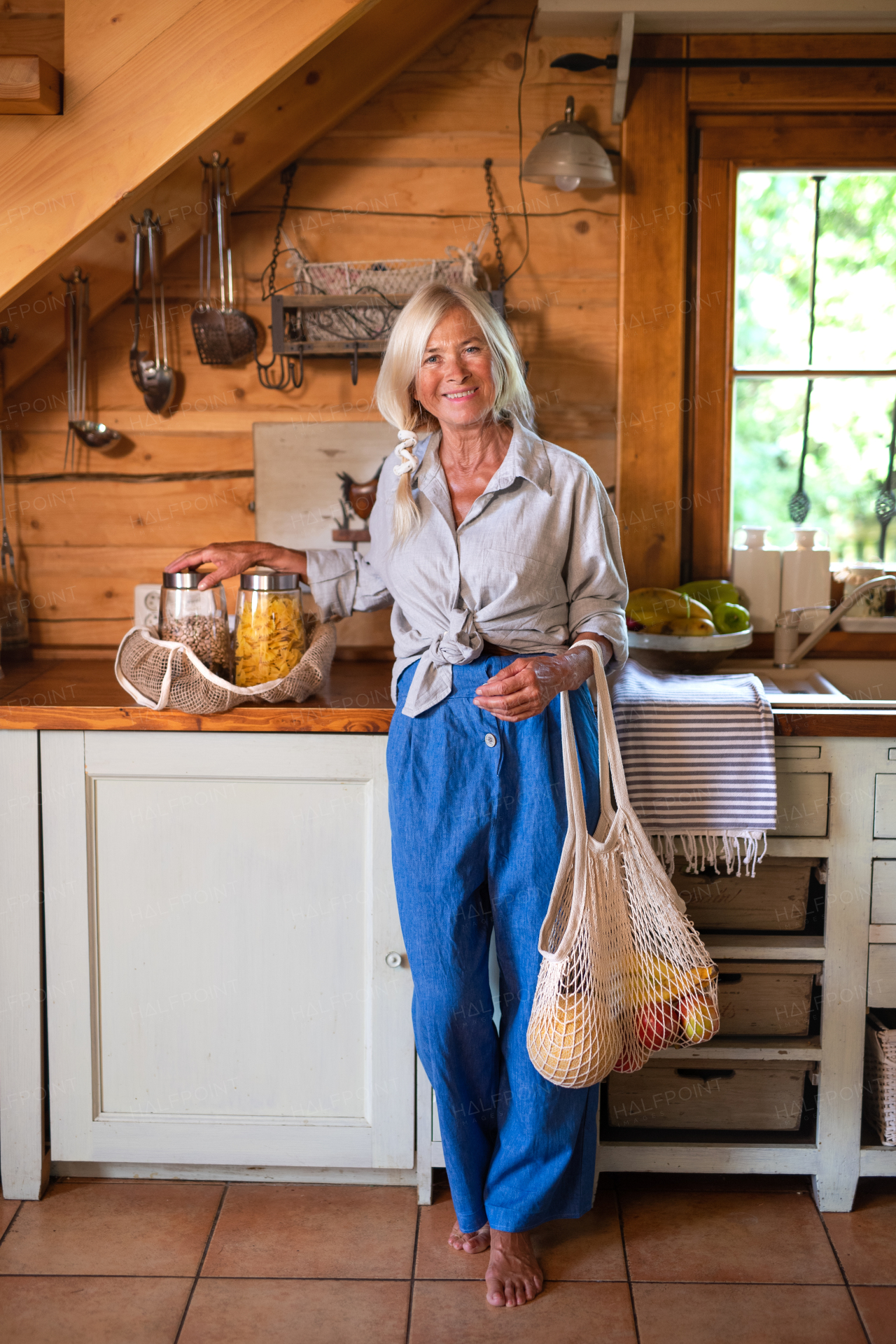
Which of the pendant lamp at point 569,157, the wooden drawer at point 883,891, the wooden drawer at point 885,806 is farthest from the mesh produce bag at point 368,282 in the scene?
the wooden drawer at point 883,891

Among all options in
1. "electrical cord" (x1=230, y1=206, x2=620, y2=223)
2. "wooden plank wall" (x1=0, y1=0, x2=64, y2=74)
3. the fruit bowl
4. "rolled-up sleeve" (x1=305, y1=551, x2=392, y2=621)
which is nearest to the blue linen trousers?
"rolled-up sleeve" (x1=305, y1=551, x2=392, y2=621)

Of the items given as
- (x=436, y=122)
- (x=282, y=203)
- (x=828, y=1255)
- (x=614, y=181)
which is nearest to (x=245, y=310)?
(x=282, y=203)

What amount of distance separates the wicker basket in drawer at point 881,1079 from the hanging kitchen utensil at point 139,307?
1.85 m

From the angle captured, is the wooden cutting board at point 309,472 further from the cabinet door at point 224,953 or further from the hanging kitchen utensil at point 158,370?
the cabinet door at point 224,953

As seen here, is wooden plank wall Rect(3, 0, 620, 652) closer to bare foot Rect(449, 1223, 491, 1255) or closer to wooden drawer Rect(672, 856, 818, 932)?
wooden drawer Rect(672, 856, 818, 932)

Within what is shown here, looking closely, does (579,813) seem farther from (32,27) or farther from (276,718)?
(32,27)

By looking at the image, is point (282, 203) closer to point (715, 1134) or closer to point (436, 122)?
point (436, 122)

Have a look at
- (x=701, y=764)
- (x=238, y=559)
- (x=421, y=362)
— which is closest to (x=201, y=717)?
(x=238, y=559)

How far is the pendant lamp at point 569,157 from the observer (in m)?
2.25

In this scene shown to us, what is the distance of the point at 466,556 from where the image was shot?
1.84 m

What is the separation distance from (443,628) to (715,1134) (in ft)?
3.47

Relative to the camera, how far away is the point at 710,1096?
2156mm

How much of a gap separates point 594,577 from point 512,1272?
1.09m

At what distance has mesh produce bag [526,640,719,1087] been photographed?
1.74 m
